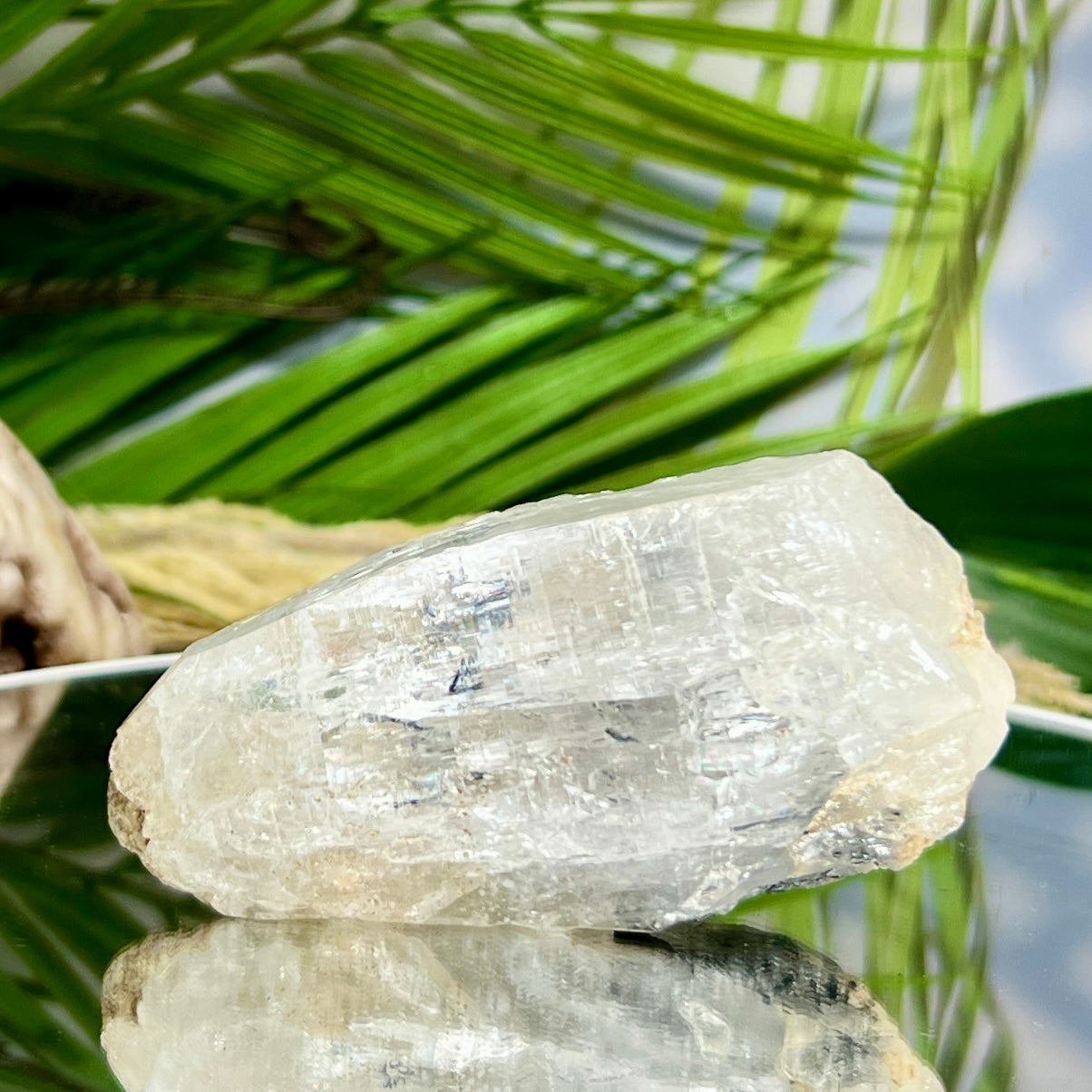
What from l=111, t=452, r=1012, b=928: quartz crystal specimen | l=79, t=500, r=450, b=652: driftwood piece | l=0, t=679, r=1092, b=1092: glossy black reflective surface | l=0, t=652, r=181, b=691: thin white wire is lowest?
l=79, t=500, r=450, b=652: driftwood piece

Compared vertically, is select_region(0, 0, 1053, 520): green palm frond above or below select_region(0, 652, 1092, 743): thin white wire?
above

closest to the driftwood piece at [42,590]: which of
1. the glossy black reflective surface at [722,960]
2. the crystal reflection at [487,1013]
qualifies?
the glossy black reflective surface at [722,960]

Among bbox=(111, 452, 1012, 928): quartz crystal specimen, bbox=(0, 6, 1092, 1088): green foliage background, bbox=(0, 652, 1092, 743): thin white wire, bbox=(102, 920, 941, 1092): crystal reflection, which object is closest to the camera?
bbox=(102, 920, 941, 1092): crystal reflection

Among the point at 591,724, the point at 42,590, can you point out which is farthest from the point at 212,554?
the point at 591,724

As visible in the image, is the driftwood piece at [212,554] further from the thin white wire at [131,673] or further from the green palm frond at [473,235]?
the thin white wire at [131,673]

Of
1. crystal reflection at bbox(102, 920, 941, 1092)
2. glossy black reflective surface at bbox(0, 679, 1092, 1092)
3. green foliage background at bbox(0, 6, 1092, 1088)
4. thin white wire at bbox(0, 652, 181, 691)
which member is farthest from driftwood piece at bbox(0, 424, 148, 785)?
crystal reflection at bbox(102, 920, 941, 1092)

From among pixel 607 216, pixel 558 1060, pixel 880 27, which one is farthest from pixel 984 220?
pixel 558 1060

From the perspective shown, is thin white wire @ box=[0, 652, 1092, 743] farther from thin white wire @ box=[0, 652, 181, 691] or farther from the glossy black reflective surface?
the glossy black reflective surface

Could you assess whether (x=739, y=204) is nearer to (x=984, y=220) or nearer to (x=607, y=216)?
(x=607, y=216)

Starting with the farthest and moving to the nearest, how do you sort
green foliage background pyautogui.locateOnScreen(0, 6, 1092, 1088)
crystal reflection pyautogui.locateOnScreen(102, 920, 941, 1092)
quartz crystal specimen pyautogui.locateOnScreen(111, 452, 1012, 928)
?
green foliage background pyautogui.locateOnScreen(0, 6, 1092, 1088), quartz crystal specimen pyautogui.locateOnScreen(111, 452, 1012, 928), crystal reflection pyautogui.locateOnScreen(102, 920, 941, 1092)

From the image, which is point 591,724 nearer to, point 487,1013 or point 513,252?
point 487,1013
